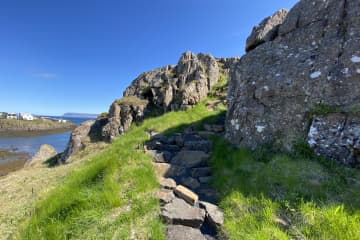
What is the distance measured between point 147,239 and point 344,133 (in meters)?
5.69

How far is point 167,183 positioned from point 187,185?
0.61 m

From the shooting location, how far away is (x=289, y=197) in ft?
11.9

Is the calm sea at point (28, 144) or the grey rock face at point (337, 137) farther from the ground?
the grey rock face at point (337, 137)

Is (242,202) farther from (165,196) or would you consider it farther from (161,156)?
(161,156)

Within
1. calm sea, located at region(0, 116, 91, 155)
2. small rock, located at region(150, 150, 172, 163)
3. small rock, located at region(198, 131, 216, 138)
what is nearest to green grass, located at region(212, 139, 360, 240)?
small rock, located at region(150, 150, 172, 163)

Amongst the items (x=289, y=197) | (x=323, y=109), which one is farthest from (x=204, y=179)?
(x=323, y=109)

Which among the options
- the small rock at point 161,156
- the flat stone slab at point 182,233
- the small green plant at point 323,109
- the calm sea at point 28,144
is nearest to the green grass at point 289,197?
the flat stone slab at point 182,233

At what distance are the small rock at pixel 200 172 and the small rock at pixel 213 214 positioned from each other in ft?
4.83

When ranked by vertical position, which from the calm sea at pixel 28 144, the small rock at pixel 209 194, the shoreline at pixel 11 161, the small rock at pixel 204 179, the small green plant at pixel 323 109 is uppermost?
the small green plant at pixel 323 109

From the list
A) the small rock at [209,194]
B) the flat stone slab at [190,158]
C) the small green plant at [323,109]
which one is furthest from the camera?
the flat stone slab at [190,158]

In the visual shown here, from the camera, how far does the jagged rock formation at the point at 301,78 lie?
16.5 feet

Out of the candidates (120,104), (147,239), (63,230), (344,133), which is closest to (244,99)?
(344,133)

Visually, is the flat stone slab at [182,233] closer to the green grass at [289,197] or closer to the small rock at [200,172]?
the green grass at [289,197]

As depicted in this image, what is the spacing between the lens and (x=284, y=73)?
639 centimetres
